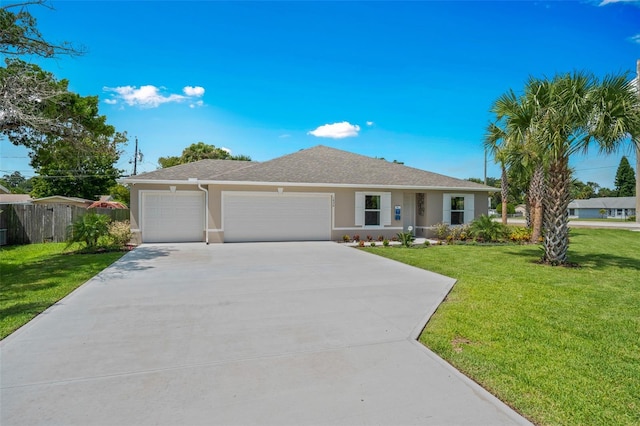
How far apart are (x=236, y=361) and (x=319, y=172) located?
13.6 meters

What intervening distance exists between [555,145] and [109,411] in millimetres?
10945

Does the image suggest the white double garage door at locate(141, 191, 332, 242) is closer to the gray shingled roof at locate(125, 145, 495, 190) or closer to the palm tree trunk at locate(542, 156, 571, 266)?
the gray shingled roof at locate(125, 145, 495, 190)

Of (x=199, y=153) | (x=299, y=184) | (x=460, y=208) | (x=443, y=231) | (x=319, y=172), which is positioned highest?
(x=199, y=153)

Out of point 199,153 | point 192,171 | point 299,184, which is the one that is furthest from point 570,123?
point 199,153

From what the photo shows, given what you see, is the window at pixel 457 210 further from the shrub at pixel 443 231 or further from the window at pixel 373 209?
the window at pixel 373 209

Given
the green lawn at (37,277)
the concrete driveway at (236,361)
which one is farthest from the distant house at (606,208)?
the green lawn at (37,277)

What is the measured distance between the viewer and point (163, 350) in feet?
12.8

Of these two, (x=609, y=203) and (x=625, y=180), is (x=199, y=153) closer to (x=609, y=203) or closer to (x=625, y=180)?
(x=609, y=203)

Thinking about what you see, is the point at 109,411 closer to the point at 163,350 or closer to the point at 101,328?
the point at 163,350

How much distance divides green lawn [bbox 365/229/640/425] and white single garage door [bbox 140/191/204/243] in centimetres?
1062

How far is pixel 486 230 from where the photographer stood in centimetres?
1578

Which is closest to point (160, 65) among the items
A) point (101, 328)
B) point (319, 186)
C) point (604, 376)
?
point (319, 186)

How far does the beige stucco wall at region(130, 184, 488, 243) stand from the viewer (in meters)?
14.5

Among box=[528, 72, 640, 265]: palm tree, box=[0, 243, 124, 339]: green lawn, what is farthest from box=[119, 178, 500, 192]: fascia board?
box=[528, 72, 640, 265]: palm tree
